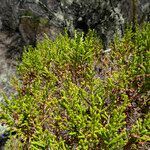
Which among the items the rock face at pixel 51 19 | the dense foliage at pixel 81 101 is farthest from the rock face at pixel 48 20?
the dense foliage at pixel 81 101

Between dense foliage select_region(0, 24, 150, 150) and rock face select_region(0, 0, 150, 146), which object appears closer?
dense foliage select_region(0, 24, 150, 150)

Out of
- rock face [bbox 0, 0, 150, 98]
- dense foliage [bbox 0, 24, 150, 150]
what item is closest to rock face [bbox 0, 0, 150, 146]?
rock face [bbox 0, 0, 150, 98]

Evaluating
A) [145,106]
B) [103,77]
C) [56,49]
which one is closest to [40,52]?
[56,49]

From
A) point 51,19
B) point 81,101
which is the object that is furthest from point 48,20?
point 81,101

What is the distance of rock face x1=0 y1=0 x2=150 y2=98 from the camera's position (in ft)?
22.7

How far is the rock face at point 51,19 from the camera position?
6.93 metres

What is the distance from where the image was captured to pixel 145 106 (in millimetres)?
4973

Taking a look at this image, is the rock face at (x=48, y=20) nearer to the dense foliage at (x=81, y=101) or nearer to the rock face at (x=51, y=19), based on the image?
the rock face at (x=51, y=19)

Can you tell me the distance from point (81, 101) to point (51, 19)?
9.49 feet

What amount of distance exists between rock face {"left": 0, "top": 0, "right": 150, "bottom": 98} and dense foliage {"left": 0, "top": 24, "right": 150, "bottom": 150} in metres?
0.67

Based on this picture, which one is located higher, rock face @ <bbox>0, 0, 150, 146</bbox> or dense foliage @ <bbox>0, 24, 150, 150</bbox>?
rock face @ <bbox>0, 0, 150, 146</bbox>

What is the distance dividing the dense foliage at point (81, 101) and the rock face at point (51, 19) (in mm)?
665

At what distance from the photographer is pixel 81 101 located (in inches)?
186

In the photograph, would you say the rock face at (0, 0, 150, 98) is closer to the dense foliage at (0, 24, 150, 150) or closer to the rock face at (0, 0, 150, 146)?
the rock face at (0, 0, 150, 146)
